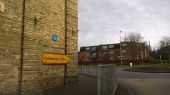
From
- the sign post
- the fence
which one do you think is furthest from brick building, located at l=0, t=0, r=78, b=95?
the fence

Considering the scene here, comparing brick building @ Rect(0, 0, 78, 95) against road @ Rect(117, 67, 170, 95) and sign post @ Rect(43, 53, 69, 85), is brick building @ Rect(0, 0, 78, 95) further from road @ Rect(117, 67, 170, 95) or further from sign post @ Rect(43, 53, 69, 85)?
road @ Rect(117, 67, 170, 95)

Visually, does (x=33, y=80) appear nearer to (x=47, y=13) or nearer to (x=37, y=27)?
(x=37, y=27)

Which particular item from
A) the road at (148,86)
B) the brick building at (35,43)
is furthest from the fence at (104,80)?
the road at (148,86)

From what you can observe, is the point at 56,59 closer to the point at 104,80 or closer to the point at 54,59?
the point at 54,59

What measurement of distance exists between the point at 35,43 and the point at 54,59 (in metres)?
2.08

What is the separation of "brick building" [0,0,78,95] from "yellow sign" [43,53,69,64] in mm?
204

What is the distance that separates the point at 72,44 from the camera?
50.4ft

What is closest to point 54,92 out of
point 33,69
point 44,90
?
point 44,90

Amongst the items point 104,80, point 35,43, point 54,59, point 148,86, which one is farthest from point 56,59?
point 148,86

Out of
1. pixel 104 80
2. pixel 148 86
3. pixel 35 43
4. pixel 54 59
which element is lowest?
pixel 148 86

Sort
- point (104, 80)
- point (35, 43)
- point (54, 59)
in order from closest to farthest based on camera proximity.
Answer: point (104, 80)
point (35, 43)
point (54, 59)

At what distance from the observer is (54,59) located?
13500 millimetres

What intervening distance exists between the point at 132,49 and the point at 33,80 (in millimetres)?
69170

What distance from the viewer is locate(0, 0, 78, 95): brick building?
9.99 metres
